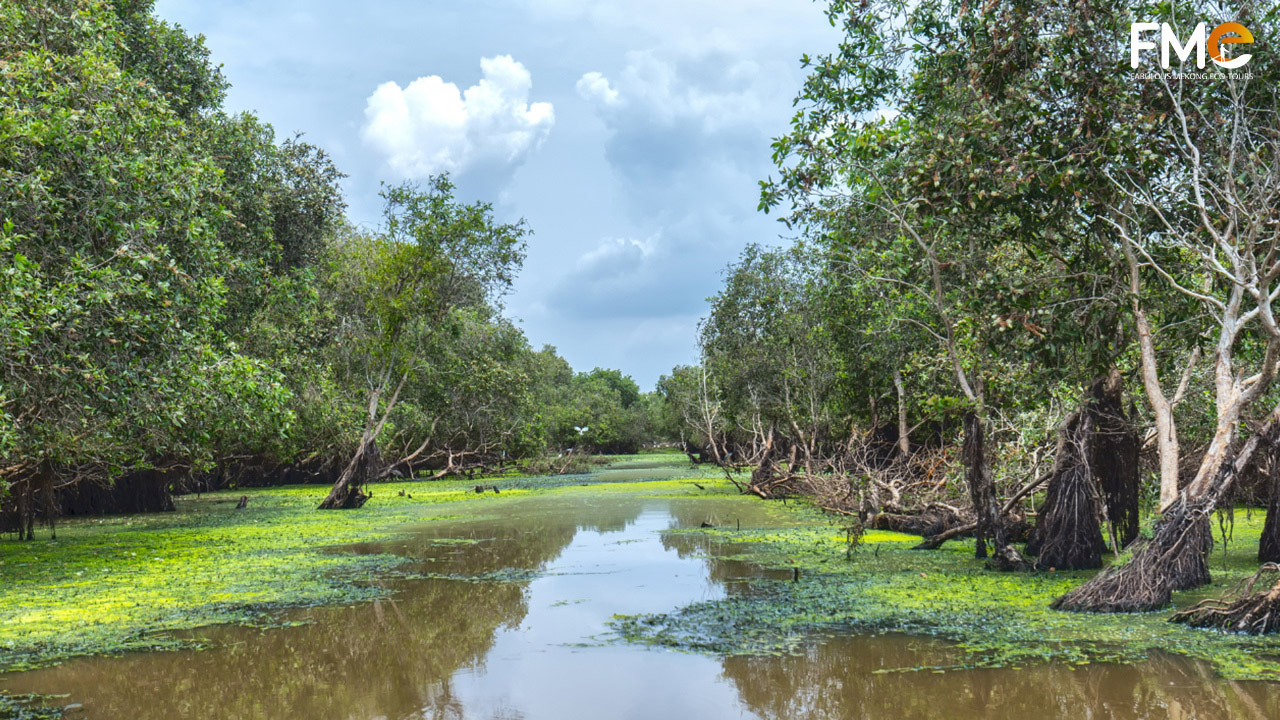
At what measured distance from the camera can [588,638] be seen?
8.05 metres

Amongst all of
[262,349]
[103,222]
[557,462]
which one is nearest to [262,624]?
[103,222]

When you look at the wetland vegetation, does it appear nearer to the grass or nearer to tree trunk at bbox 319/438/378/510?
the grass

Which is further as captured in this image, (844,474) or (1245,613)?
(844,474)

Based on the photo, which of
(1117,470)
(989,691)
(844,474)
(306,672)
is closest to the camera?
(989,691)

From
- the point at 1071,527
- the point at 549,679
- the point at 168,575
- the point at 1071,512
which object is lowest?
the point at 549,679

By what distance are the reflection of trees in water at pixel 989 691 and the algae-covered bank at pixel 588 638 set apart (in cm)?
2

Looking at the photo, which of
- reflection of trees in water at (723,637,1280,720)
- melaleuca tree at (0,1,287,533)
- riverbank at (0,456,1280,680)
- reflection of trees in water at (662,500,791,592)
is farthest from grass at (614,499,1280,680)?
melaleuca tree at (0,1,287,533)

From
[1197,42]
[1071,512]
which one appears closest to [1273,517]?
[1071,512]

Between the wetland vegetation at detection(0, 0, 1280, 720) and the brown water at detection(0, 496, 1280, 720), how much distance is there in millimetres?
43

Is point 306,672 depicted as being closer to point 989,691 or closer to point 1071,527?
point 989,691

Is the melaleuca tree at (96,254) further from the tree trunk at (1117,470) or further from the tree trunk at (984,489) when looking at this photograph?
the tree trunk at (1117,470)

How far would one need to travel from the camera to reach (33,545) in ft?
49.0

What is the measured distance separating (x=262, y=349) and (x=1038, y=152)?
1607cm

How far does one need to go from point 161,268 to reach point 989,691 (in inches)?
422
